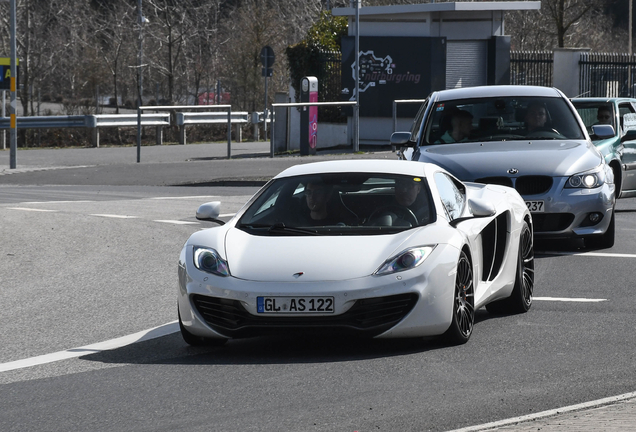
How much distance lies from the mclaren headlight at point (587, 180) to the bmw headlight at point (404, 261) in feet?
16.7

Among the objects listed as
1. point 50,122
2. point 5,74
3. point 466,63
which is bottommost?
point 50,122

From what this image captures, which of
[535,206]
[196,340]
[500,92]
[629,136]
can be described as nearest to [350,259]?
[196,340]

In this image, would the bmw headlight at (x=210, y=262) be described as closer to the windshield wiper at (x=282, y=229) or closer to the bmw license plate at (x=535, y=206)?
the windshield wiper at (x=282, y=229)

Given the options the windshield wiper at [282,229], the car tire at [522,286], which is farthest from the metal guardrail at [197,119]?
the windshield wiper at [282,229]

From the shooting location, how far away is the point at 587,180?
456 inches

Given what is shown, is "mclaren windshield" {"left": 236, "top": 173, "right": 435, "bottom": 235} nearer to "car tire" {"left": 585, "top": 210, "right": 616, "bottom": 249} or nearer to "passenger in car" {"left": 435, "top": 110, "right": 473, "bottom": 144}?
"car tire" {"left": 585, "top": 210, "right": 616, "bottom": 249}

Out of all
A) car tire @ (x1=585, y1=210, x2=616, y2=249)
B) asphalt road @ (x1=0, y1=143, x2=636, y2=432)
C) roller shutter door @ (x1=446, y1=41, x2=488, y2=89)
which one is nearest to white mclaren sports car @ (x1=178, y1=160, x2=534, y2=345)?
asphalt road @ (x1=0, y1=143, x2=636, y2=432)

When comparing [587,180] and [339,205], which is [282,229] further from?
[587,180]

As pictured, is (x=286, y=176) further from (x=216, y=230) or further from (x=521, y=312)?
(x=521, y=312)

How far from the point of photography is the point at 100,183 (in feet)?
73.8

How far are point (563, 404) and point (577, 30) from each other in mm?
59376

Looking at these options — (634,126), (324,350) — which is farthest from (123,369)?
(634,126)

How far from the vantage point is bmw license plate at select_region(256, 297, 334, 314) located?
6.52 metres

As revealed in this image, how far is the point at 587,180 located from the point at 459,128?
177 centimetres
